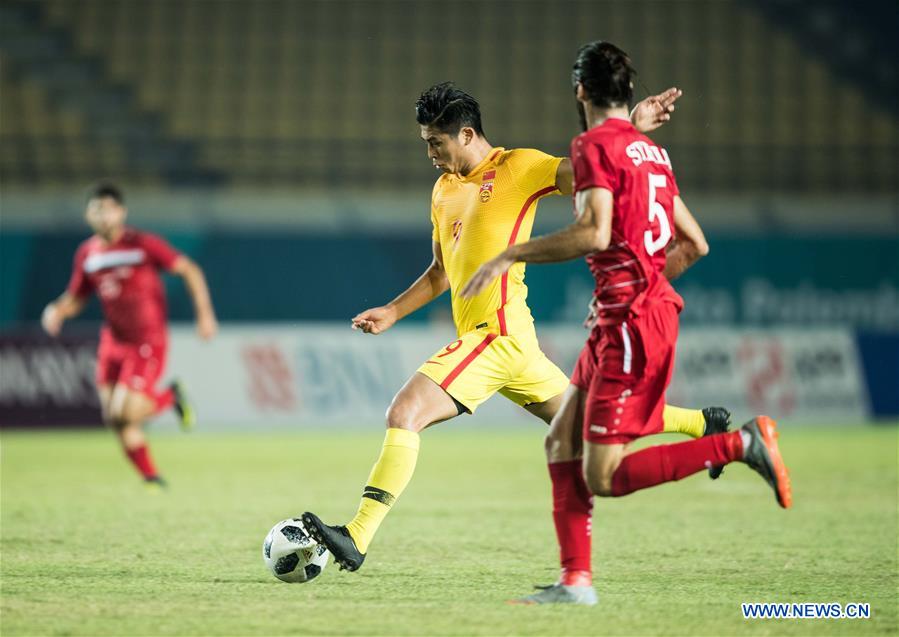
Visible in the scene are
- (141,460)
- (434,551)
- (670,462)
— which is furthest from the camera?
(141,460)

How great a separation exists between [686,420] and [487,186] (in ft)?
4.75

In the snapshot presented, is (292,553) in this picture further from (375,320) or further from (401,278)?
(401,278)

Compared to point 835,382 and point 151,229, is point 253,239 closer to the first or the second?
point 151,229

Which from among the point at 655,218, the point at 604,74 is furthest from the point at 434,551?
the point at 604,74

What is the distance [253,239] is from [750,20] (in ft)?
37.8

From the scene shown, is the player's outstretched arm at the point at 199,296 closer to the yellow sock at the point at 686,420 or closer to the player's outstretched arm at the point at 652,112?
the yellow sock at the point at 686,420

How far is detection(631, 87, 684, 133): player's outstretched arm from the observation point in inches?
225

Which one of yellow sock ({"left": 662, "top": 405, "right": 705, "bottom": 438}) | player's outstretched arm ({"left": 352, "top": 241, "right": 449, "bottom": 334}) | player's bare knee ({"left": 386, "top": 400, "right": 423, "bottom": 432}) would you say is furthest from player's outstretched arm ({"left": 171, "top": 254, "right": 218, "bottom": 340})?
yellow sock ({"left": 662, "top": 405, "right": 705, "bottom": 438})

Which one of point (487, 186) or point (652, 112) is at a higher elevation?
point (652, 112)

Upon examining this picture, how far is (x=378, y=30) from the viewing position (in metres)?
24.2

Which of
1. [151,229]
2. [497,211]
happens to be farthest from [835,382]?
[497,211]

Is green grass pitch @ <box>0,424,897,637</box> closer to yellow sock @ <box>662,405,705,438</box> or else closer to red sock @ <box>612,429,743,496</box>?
red sock @ <box>612,429,743,496</box>

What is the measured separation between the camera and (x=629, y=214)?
5.14 meters

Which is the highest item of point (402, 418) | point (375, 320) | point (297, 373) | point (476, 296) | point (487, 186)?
point (487, 186)
